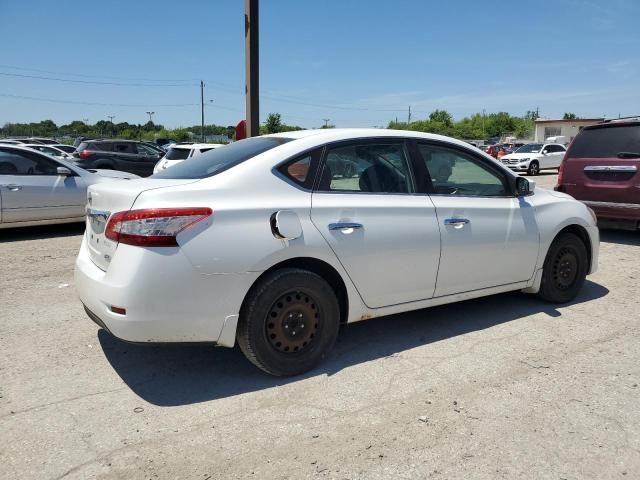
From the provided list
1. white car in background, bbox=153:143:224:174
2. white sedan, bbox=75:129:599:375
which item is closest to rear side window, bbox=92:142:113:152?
white car in background, bbox=153:143:224:174

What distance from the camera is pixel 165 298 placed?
118 inches

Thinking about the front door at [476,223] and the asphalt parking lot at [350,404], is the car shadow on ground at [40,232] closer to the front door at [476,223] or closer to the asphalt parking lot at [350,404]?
the asphalt parking lot at [350,404]

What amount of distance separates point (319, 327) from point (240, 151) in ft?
4.53

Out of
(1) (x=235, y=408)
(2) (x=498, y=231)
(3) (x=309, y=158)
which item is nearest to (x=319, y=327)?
(1) (x=235, y=408)

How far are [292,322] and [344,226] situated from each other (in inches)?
28.2

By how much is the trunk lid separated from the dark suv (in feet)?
49.0

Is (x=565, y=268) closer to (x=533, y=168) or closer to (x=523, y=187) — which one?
(x=523, y=187)

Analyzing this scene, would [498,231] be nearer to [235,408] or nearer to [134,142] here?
[235,408]

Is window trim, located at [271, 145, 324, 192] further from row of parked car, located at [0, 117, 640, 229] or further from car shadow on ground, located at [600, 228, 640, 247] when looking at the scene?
car shadow on ground, located at [600, 228, 640, 247]

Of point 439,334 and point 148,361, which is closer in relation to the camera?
point 148,361

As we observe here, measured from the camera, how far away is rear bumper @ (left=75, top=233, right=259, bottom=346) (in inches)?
117

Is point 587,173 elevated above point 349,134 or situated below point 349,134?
below

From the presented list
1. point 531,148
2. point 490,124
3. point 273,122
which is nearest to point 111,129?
point 273,122

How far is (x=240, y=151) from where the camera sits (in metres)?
3.82
